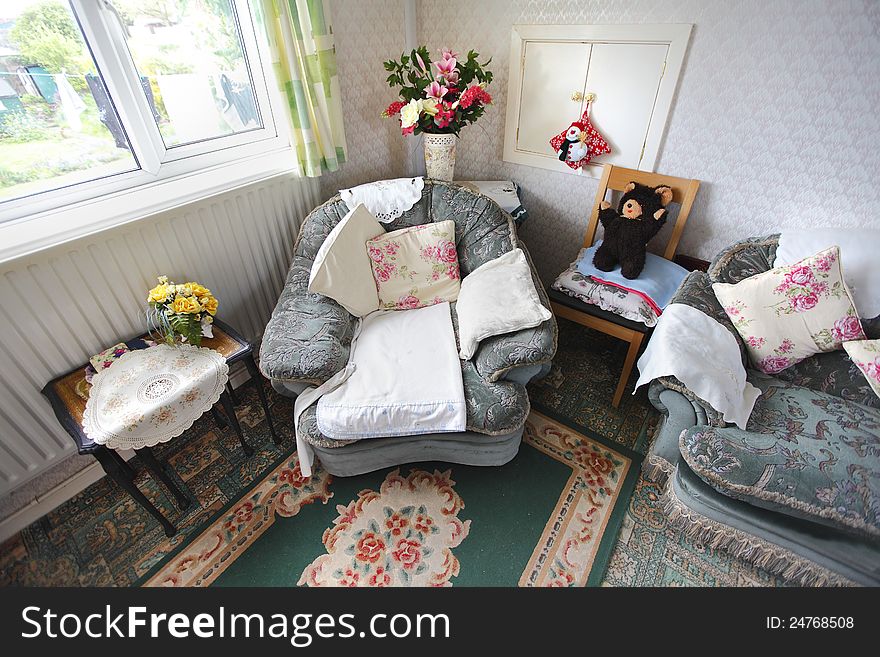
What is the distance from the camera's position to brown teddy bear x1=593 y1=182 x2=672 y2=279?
1.83m

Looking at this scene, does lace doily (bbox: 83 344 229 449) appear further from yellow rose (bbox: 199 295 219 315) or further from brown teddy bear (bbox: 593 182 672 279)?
brown teddy bear (bbox: 593 182 672 279)

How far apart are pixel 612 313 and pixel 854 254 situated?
839 millimetres

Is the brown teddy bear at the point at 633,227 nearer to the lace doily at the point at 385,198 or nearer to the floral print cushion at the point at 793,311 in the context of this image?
the floral print cushion at the point at 793,311

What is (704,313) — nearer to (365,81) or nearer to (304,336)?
(304,336)

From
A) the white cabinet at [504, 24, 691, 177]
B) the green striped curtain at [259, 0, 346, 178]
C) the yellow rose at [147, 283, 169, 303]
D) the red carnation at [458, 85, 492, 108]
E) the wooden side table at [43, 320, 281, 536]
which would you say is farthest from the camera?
the red carnation at [458, 85, 492, 108]

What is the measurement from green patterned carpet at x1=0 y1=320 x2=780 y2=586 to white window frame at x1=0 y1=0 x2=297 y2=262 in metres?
0.95

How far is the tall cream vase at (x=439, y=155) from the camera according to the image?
1984 mm

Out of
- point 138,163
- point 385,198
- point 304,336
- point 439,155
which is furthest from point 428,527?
point 138,163

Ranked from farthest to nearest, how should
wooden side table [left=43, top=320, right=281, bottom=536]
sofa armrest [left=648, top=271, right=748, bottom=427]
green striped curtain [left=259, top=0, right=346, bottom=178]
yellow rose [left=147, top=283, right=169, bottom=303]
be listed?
green striped curtain [left=259, top=0, right=346, bottom=178] → yellow rose [left=147, top=283, right=169, bottom=303] → sofa armrest [left=648, top=271, right=748, bottom=427] → wooden side table [left=43, top=320, right=281, bottom=536]

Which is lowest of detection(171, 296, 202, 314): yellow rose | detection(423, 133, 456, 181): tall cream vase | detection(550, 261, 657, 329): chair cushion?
detection(550, 261, 657, 329): chair cushion

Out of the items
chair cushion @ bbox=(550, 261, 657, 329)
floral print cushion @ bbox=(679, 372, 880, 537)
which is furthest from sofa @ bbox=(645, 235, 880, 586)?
chair cushion @ bbox=(550, 261, 657, 329)

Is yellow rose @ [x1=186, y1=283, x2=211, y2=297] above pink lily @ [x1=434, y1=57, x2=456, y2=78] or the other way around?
the other way around

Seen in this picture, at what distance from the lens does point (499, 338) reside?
1.52 m
